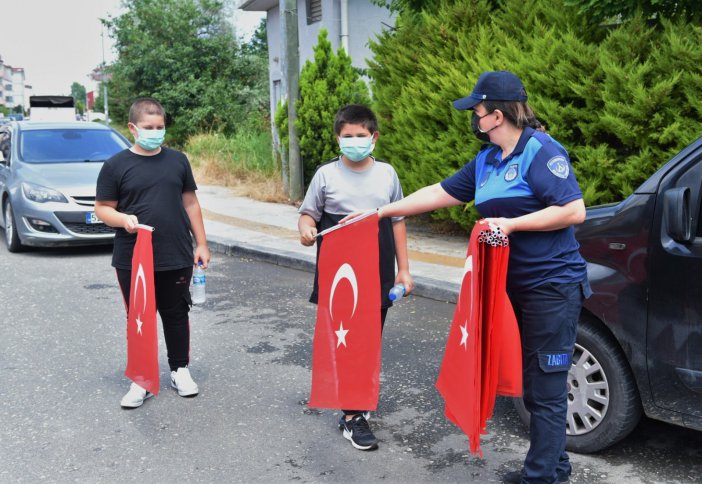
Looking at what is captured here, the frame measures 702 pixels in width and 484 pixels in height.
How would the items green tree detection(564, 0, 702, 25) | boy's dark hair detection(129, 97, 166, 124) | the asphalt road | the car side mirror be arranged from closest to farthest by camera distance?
the car side mirror → the asphalt road → boy's dark hair detection(129, 97, 166, 124) → green tree detection(564, 0, 702, 25)

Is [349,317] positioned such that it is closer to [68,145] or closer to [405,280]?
[405,280]

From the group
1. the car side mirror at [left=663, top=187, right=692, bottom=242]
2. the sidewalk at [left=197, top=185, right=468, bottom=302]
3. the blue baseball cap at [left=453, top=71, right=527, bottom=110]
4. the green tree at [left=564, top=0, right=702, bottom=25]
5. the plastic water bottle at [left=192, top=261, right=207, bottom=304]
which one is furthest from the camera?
the sidewalk at [left=197, top=185, right=468, bottom=302]

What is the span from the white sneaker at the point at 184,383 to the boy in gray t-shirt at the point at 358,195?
1.22m

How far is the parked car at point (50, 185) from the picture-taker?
962 cm

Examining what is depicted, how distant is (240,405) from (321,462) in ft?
3.23

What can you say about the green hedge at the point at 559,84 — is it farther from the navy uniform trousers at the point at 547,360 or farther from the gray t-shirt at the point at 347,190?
the navy uniform trousers at the point at 547,360

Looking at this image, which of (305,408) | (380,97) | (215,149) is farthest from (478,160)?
(215,149)

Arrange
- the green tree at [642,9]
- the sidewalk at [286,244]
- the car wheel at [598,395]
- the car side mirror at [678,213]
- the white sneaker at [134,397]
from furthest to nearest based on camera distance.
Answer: the sidewalk at [286,244]
the green tree at [642,9]
the white sneaker at [134,397]
the car wheel at [598,395]
the car side mirror at [678,213]

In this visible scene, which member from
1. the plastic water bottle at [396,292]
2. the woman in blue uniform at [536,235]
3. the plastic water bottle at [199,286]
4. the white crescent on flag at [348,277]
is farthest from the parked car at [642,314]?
the plastic water bottle at [199,286]

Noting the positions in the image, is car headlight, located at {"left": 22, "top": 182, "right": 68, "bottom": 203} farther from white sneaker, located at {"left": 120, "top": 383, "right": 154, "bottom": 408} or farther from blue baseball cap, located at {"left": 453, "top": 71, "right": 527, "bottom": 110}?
blue baseball cap, located at {"left": 453, "top": 71, "right": 527, "bottom": 110}

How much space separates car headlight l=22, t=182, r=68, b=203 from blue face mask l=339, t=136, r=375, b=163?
6.66m

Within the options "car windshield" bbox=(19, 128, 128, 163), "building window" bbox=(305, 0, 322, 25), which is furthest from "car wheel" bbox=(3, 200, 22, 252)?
"building window" bbox=(305, 0, 322, 25)

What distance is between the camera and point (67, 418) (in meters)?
4.55

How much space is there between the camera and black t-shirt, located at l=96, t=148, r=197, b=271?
4555 mm
